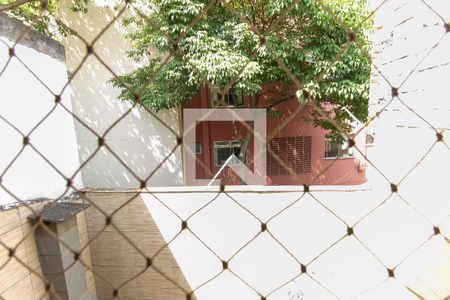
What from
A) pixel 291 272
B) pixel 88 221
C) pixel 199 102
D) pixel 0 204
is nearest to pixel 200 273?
pixel 291 272

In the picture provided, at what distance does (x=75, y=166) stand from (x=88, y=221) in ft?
1.47

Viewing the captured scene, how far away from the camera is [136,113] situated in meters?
4.03

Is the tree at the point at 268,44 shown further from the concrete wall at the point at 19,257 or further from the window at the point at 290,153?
the window at the point at 290,153

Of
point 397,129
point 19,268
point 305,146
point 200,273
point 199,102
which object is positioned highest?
point 199,102

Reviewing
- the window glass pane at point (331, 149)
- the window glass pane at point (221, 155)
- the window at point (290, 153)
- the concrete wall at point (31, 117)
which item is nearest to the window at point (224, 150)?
the window glass pane at point (221, 155)

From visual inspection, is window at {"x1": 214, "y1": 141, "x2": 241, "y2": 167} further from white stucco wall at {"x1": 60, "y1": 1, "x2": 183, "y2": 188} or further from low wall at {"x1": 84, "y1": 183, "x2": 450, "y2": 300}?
low wall at {"x1": 84, "y1": 183, "x2": 450, "y2": 300}

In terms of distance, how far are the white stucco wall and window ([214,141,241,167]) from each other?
67cm

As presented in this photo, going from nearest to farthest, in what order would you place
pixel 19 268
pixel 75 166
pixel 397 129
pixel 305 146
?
1. pixel 397 129
2. pixel 19 268
3. pixel 75 166
4. pixel 305 146

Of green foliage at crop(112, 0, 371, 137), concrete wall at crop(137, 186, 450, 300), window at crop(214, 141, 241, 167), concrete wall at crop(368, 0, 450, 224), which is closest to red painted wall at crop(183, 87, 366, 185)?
window at crop(214, 141, 241, 167)

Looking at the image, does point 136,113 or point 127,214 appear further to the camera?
point 136,113

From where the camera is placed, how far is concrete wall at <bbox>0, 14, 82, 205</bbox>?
1435mm

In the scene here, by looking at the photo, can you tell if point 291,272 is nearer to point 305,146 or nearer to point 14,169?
point 14,169

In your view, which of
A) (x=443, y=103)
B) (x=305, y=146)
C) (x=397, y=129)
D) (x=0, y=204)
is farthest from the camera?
(x=305, y=146)

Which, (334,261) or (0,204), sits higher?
(0,204)
